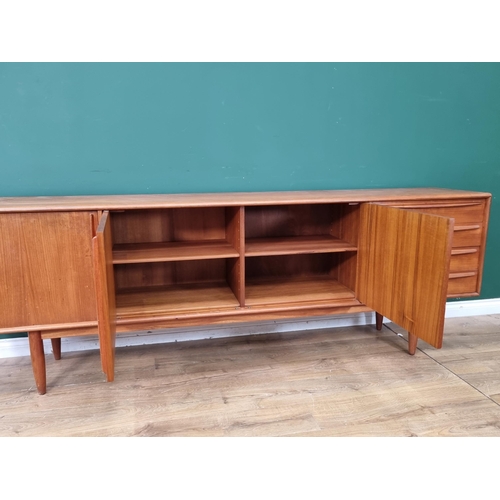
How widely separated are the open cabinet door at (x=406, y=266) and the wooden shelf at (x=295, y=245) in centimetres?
11

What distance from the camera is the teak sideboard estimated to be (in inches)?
56.6

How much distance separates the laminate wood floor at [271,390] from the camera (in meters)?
1.43

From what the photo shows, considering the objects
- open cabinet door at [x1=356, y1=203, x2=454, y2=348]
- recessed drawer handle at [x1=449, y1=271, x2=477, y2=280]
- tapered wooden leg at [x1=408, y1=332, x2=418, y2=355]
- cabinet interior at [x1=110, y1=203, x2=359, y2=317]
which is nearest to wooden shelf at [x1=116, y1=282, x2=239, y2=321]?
cabinet interior at [x1=110, y1=203, x2=359, y2=317]

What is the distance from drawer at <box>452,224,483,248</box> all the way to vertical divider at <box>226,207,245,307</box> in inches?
34.8

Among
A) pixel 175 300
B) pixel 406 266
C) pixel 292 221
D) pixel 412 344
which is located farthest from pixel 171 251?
pixel 412 344

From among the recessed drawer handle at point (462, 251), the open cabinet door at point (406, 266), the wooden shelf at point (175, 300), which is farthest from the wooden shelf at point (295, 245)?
the recessed drawer handle at point (462, 251)

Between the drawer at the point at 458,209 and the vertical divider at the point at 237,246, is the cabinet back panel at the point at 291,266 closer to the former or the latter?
the vertical divider at the point at 237,246

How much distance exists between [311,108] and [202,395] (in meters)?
1.30

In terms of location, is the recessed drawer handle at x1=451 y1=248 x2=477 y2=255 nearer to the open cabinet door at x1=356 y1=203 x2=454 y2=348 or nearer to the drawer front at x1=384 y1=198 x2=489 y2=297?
the drawer front at x1=384 y1=198 x2=489 y2=297

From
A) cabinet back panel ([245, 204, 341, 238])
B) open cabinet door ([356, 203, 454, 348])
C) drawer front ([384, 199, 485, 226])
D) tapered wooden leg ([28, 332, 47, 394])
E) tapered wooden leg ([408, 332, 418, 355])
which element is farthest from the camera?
cabinet back panel ([245, 204, 341, 238])

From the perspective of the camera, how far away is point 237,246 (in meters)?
1.70

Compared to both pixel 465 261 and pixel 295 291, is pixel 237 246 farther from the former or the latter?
pixel 465 261

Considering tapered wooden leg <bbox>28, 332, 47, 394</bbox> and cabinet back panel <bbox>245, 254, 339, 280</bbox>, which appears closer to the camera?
tapered wooden leg <bbox>28, 332, 47, 394</bbox>
